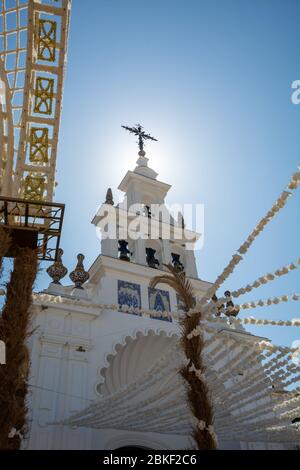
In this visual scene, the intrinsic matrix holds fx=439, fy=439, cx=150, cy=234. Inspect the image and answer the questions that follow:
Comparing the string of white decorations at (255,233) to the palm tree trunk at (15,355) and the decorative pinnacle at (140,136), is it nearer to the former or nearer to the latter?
Result: the palm tree trunk at (15,355)

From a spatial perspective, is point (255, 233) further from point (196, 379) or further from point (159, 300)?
point (159, 300)

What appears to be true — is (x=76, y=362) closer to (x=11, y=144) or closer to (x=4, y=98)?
(x=11, y=144)

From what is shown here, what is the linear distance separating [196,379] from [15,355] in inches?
99.5

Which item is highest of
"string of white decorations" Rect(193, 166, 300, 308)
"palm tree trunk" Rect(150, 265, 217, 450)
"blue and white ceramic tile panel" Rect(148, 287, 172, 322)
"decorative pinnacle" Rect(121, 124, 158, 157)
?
"decorative pinnacle" Rect(121, 124, 158, 157)

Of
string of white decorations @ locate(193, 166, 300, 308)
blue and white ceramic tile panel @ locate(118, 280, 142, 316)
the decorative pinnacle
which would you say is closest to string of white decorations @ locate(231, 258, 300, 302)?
string of white decorations @ locate(193, 166, 300, 308)

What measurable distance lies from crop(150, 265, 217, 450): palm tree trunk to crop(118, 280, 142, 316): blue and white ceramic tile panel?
6.50 m

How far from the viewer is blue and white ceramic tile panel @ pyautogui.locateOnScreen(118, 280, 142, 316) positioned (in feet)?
43.8

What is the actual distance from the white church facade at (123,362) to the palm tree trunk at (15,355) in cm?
140

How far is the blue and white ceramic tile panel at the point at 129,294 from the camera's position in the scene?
43.8 ft

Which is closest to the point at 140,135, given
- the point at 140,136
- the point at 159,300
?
the point at 140,136

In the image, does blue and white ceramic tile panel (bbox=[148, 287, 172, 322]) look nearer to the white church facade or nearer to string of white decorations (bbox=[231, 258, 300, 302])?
the white church facade

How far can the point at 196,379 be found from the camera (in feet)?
19.8

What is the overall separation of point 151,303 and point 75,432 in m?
4.57

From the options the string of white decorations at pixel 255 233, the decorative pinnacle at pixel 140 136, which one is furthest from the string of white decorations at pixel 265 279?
the decorative pinnacle at pixel 140 136
